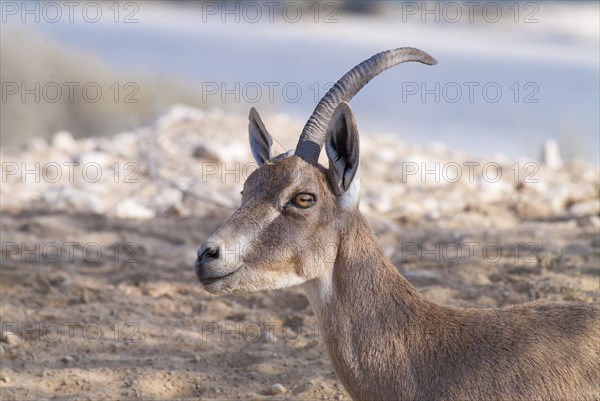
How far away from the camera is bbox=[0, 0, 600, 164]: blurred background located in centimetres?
2366

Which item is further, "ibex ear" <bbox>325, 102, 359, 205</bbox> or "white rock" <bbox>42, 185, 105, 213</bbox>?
"white rock" <bbox>42, 185, 105, 213</bbox>

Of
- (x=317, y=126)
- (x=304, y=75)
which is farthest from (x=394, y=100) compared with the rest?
(x=317, y=126)

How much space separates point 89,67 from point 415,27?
1889 centimetres

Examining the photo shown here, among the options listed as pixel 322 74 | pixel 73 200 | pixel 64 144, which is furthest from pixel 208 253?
pixel 322 74

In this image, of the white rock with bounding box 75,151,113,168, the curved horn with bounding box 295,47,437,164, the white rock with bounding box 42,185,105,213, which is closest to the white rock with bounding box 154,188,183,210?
the white rock with bounding box 42,185,105,213

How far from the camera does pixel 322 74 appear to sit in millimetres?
28547

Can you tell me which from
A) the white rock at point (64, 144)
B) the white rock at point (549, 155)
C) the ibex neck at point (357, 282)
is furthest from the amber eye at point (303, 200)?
the white rock at point (549, 155)

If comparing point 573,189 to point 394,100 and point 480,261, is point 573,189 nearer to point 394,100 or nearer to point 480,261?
point 480,261

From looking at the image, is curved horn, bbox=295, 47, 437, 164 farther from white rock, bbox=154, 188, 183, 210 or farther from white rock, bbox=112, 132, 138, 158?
white rock, bbox=112, 132, 138, 158

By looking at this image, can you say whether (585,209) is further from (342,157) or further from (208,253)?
(208,253)

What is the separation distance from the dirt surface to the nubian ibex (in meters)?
1.67

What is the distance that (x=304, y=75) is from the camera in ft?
94.2

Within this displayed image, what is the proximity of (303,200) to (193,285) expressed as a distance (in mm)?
4220

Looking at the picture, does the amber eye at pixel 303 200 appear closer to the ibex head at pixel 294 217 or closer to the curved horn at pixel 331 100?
the ibex head at pixel 294 217
